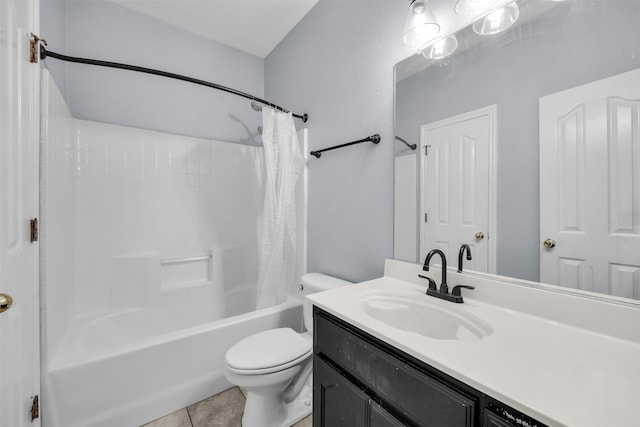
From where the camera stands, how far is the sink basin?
803mm

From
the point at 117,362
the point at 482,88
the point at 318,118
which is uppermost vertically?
the point at 318,118

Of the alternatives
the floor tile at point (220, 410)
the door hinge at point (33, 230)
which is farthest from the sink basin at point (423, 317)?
the door hinge at point (33, 230)

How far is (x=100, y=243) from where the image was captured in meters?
1.73

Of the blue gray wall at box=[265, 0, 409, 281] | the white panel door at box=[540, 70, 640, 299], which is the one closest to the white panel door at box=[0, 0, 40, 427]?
the blue gray wall at box=[265, 0, 409, 281]

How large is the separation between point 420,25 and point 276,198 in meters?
1.19

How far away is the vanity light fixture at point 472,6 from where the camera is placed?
960 millimetres

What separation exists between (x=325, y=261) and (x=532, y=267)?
1.16m

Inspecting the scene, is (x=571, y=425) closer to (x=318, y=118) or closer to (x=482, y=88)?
(x=482, y=88)

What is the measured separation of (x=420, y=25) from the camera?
1.06 meters

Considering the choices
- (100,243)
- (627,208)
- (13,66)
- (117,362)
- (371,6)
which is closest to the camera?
(627,208)

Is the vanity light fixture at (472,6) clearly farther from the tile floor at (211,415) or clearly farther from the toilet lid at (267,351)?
the tile floor at (211,415)

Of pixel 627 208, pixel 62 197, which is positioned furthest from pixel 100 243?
pixel 627 208

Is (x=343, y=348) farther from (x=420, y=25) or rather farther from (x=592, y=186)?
(x=420, y=25)

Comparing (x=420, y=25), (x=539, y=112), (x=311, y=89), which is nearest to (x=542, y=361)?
(x=539, y=112)
